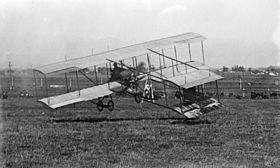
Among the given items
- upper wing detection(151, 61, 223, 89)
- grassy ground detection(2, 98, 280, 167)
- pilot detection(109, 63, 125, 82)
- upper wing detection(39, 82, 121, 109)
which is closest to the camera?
grassy ground detection(2, 98, 280, 167)

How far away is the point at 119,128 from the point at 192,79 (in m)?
4.87

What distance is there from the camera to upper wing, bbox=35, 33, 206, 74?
65.5 feet

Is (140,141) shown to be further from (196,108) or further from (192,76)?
(192,76)

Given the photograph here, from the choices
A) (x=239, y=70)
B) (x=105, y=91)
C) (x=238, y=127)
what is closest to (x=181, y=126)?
(x=238, y=127)

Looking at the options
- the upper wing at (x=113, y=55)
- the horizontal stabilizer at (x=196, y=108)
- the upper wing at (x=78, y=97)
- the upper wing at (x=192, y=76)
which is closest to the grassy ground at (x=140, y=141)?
the horizontal stabilizer at (x=196, y=108)

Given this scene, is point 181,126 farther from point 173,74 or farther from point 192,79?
point 173,74

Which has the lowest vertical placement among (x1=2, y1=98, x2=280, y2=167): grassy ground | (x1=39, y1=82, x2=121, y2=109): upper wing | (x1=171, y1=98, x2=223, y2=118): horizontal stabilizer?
(x1=2, y1=98, x2=280, y2=167): grassy ground

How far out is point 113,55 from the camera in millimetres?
21578

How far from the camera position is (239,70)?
129375mm

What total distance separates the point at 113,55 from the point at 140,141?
8.35 m

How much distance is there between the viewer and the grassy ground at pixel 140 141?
10891 mm

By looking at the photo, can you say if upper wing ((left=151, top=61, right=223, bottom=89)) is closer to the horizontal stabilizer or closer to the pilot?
the horizontal stabilizer

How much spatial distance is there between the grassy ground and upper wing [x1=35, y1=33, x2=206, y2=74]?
7.97ft

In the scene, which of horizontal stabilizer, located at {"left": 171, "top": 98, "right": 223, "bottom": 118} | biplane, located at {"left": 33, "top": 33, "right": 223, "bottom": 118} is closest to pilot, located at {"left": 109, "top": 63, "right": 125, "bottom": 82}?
biplane, located at {"left": 33, "top": 33, "right": 223, "bottom": 118}
